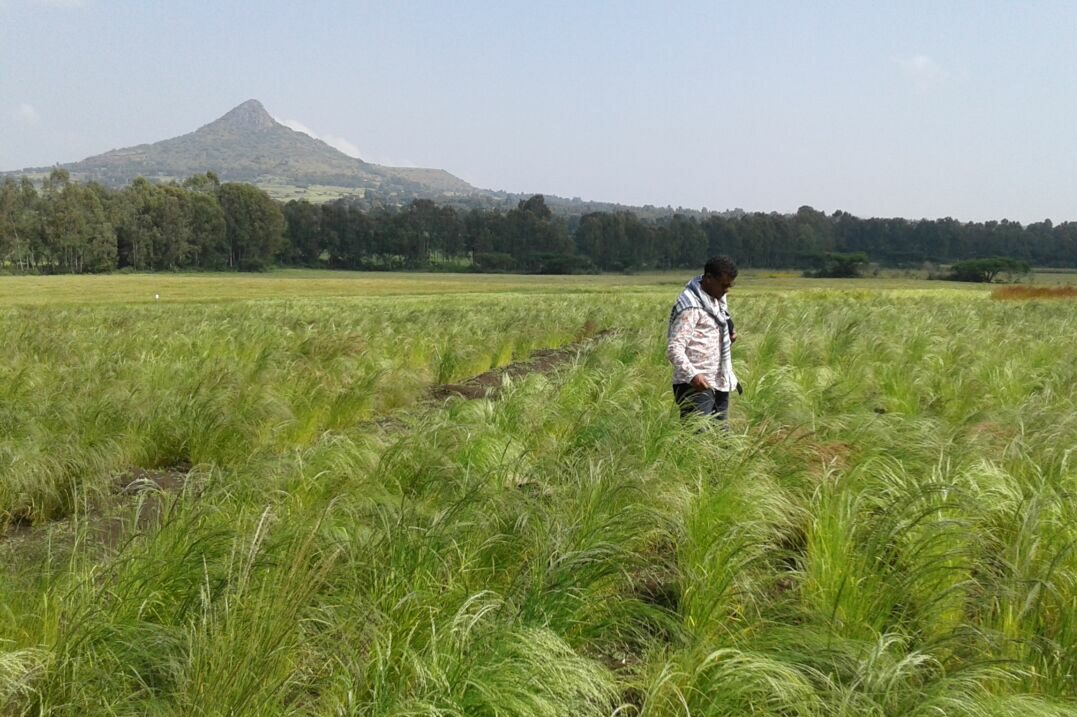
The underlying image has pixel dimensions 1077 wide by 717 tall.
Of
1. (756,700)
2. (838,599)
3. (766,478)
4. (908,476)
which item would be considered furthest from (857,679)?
(908,476)

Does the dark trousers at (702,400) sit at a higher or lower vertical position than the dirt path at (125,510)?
higher

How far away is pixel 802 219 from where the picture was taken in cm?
13388

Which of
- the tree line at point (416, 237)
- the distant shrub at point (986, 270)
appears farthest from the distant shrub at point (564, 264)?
the distant shrub at point (986, 270)

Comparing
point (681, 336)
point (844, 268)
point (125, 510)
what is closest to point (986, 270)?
point (844, 268)

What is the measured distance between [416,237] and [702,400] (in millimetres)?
116042

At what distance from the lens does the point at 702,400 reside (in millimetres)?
7316

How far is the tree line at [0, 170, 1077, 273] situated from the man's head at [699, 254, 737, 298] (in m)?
98.5

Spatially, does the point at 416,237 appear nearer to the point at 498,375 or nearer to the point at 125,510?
the point at 498,375

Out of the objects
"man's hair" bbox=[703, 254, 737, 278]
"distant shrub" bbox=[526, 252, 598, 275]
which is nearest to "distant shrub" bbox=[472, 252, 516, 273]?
"distant shrub" bbox=[526, 252, 598, 275]

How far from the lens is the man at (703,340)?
7.06m

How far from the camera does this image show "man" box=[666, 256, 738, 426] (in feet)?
23.2

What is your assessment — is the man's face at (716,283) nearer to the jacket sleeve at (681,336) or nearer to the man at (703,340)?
the man at (703,340)

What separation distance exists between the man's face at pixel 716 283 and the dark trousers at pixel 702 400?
79 centimetres

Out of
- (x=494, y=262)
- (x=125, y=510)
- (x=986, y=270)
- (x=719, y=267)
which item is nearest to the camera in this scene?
(x=125, y=510)
